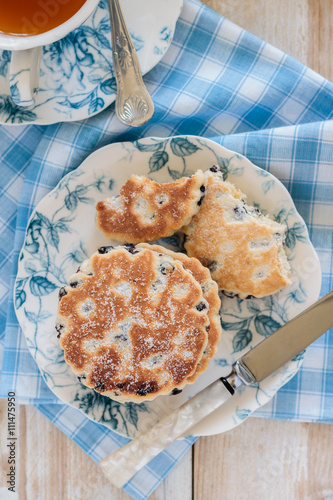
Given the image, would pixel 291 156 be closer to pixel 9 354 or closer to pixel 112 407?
pixel 112 407

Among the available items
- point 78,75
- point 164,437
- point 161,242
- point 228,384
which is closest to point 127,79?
point 78,75

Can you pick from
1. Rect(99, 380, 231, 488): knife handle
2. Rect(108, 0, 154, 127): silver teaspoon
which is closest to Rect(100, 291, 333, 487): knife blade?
Rect(99, 380, 231, 488): knife handle

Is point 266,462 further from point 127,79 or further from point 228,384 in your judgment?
point 127,79

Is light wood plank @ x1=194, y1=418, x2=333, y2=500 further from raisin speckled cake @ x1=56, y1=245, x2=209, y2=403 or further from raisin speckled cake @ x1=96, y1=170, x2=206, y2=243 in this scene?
raisin speckled cake @ x1=96, y1=170, x2=206, y2=243

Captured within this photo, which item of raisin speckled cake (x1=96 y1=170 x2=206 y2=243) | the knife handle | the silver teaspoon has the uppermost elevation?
the silver teaspoon

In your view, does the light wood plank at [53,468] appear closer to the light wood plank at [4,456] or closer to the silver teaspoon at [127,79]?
the light wood plank at [4,456]

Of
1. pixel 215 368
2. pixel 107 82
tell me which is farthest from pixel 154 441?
pixel 107 82

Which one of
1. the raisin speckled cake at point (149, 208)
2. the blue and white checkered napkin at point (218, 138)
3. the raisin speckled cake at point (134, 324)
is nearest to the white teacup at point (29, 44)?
the blue and white checkered napkin at point (218, 138)
